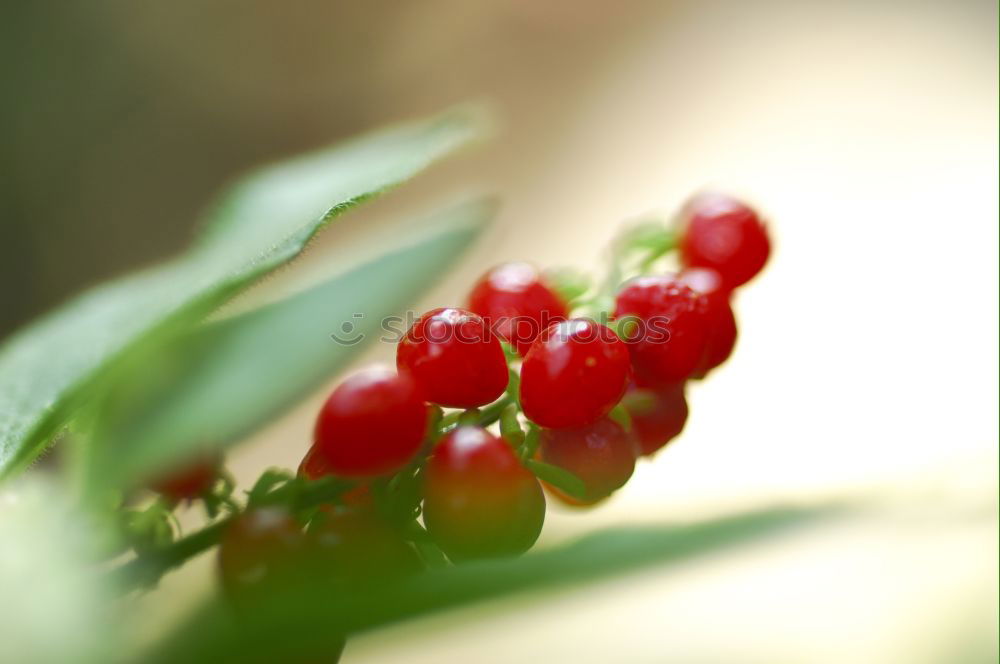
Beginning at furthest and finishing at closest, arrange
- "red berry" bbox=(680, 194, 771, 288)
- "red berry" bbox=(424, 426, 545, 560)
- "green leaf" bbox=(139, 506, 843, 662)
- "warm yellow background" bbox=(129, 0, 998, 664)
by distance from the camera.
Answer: "warm yellow background" bbox=(129, 0, 998, 664) → "red berry" bbox=(680, 194, 771, 288) → "red berry" bbox=(424, 426, 545, 560) → "green leaf" bbox=(139, 506, 843, 662)

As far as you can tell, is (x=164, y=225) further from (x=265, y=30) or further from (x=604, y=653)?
(x=604, y=653)

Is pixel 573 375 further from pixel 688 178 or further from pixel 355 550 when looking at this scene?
pixel 688 178

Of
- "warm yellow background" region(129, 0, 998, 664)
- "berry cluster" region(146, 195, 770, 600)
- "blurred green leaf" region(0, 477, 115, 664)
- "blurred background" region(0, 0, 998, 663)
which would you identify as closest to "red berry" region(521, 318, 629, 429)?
"berry cluster" region(146, 195, 770, 600)

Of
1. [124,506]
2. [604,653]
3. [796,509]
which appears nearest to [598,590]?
[796,509]

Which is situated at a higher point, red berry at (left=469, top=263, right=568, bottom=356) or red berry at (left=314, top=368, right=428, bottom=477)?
red berry at (left=469, top=263, right=568, bottom=356)

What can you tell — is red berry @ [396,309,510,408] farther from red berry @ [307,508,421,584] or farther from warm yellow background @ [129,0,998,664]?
warm yellow background @ [129,0,998,664]

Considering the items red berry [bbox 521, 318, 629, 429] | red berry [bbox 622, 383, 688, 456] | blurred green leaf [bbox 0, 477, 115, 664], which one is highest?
red berry [bbox 521, 318, 629, 429]

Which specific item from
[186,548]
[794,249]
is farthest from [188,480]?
[794,249]
